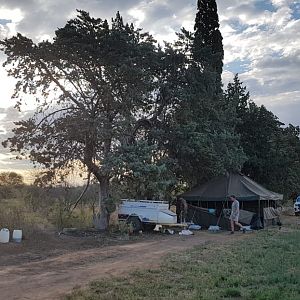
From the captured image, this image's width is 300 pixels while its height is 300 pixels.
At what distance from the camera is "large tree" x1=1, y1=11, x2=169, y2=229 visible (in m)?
20.7

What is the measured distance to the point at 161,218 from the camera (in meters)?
23.3

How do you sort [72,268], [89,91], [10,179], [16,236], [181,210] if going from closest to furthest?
[72,268] → [16,236] → [89,91] → [181,210] → [10,179]

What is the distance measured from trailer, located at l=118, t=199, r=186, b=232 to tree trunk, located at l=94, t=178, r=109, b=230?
1.05 metres

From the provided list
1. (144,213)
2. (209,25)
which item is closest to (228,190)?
(144,213)

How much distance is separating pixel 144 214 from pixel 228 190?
6500 mm

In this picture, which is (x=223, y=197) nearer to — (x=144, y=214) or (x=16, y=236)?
(x=144, y=214)

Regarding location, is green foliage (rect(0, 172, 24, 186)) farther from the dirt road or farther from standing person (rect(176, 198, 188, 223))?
the dirt road

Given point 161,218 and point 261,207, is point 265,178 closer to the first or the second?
point 261,207

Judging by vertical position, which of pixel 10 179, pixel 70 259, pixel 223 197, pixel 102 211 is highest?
pixel 10 179

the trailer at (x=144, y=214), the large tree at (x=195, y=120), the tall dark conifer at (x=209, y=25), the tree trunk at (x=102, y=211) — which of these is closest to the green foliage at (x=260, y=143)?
the tall dark conifer at (x=209, y=25)

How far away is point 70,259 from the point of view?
45.5ft

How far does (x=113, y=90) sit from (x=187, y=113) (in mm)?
4656

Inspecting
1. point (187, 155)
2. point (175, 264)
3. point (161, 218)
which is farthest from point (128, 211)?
point (175, 264)

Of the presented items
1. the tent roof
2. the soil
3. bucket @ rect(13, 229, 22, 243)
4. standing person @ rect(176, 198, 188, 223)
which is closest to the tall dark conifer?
the tent roof
